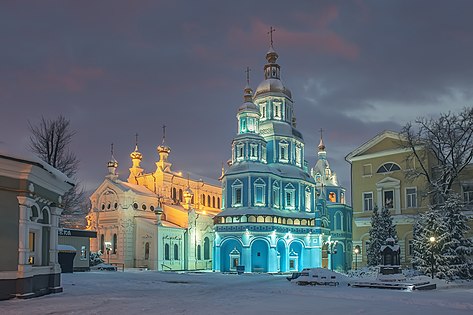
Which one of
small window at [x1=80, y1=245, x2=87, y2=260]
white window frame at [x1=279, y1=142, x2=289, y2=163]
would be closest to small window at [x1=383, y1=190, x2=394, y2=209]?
white window frame at [x1=279, y1=142, x2=289, y2=163]

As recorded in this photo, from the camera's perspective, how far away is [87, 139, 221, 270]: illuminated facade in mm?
55094

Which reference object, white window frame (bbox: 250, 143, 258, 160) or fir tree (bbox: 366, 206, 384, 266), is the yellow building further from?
white window frame (bbox: 250, 143, 258, 160)

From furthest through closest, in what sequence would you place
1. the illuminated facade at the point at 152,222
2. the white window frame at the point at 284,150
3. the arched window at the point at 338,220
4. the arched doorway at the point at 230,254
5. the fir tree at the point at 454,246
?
the arched window at the point at 338,220 < the white window frame at the point at 284,150 < the illuminated facade at the point at 152,222 < the arched doorway at the point at 230,254 < the fir tree at the point at 454,246

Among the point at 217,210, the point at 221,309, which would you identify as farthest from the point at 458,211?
the point at 217,210

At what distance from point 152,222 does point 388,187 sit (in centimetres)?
2512

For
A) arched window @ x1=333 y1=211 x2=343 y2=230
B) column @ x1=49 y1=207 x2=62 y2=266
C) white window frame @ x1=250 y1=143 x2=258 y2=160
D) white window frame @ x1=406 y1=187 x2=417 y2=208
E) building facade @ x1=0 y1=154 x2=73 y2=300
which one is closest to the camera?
building facade @ x1=0 y1=154 x2=73 y2=300

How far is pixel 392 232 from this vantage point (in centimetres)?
3866

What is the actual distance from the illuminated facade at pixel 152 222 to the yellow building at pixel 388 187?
20.9 meters

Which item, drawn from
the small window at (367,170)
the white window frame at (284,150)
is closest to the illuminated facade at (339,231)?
the white window frame at (284,150)

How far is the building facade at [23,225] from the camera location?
17.0 m

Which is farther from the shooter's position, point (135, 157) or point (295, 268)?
point (135, 157)

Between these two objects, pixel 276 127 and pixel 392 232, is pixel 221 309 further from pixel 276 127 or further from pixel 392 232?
pixel 276 127

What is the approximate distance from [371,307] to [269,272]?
113 feet

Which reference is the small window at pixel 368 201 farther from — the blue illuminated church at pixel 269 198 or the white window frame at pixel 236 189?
the white window frame at pixel 236 189
